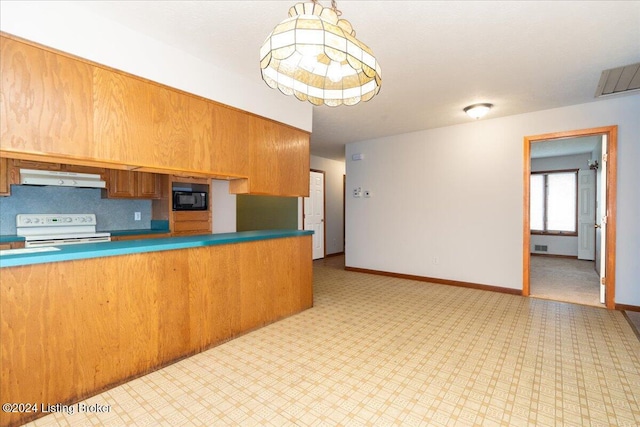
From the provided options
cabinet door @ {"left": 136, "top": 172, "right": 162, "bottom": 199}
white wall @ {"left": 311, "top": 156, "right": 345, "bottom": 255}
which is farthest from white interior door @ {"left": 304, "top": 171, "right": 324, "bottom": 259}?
cabinet door @ {"left": 136, "top": 172, "right": 162, "bottom": 199}

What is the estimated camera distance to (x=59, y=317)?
186 centimetres

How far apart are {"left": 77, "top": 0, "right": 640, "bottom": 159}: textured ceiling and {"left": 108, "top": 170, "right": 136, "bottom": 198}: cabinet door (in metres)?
2.26

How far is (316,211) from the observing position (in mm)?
7590

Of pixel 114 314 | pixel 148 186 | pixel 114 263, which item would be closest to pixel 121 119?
pixel 114 263

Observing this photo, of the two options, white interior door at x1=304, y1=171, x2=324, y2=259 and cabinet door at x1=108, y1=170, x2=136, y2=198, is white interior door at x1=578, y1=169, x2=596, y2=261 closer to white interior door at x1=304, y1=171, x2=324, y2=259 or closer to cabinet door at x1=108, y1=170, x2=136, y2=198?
white interior door at x1=304, y1=171, x2=324, y2=259

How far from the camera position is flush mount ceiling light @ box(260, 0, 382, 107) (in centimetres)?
131

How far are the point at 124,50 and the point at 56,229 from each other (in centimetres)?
267

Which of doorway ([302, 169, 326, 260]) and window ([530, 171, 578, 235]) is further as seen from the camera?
window ([530, 171, 578, 235])

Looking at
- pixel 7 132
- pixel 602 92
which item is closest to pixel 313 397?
pixel 7 132

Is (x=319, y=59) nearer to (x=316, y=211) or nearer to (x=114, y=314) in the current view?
(x=114, y=314)

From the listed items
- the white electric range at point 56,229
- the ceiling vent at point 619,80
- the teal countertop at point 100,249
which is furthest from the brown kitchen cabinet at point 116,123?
the ceiling vent at point 619,80

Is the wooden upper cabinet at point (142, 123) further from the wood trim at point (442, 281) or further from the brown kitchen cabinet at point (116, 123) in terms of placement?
the wood trim at point (442, 281)

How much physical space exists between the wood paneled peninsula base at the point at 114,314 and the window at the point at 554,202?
7.96 meters

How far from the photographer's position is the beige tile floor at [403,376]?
1808mm
